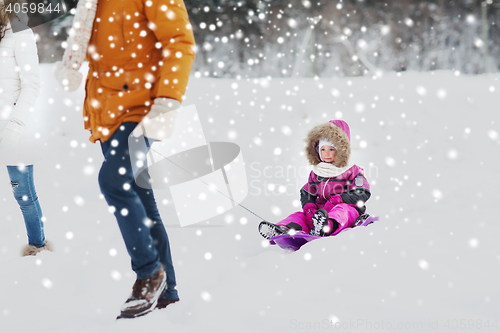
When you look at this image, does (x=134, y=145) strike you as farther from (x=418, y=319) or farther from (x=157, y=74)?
(x=418, y=319)

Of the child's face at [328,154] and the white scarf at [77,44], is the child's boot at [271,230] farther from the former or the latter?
the white scarf at [77,44]

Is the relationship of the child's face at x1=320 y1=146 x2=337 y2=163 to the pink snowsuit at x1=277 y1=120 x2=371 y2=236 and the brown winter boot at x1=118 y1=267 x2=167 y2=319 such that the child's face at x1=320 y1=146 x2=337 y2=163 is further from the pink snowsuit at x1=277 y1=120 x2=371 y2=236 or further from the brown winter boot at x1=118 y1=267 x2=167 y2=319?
the brown winter boot at x1=118 y1=267 x2=167 y2=319

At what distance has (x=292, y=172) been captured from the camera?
3.68 m

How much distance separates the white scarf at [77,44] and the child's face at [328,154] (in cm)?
194

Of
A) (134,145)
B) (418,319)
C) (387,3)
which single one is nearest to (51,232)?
(134,145)

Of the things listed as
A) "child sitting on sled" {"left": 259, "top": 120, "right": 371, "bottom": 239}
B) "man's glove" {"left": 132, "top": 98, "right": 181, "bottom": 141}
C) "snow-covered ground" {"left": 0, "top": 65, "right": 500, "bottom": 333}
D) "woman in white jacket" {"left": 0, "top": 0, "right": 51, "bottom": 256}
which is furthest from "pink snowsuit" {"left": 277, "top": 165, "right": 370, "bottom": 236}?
"woman in white jacket" {"left": 0, "top": 0, "right": 51, "bottom": 256}

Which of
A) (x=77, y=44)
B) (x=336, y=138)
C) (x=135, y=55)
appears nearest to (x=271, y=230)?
(x=336, y=138)

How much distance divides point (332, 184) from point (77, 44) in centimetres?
206

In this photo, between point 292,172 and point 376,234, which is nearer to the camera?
point 376,234

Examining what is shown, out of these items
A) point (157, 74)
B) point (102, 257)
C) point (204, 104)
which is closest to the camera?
point (157, 74)

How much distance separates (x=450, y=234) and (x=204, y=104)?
3135 mm

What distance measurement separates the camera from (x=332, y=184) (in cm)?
275

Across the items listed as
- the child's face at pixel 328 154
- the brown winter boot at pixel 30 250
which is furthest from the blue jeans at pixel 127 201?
the child's face at pixel 328 154

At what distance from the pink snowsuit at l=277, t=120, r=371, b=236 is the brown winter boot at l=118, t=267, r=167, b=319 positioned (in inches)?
50.6
